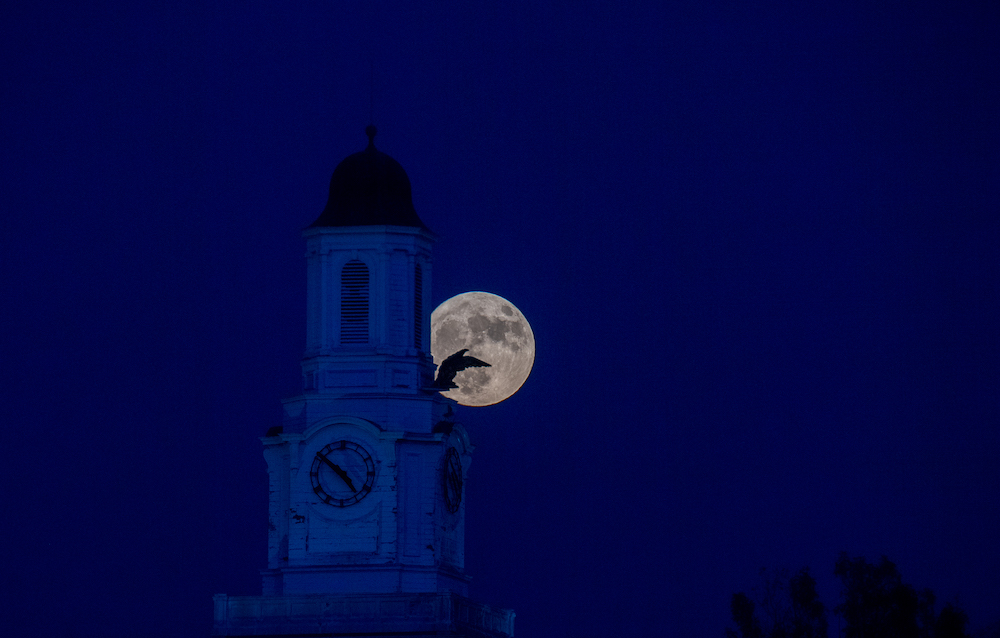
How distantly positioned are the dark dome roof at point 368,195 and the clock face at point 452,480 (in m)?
6.84

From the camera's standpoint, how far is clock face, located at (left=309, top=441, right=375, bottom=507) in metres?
69.3

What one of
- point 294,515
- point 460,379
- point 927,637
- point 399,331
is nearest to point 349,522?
point 294,515

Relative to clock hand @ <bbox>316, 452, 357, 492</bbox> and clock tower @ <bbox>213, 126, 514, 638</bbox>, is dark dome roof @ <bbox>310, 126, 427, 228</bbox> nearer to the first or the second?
clock tower @ <bbox>213, 126, 514, 638</bbox>

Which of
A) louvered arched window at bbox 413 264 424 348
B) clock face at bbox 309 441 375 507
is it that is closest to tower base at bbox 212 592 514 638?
clock face at bbox 309 441 375 507

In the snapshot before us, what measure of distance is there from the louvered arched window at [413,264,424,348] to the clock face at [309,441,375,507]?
13.4 ft

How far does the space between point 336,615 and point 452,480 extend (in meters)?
6.04

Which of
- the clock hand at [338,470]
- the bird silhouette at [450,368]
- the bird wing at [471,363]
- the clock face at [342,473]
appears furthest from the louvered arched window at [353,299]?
the clock hand at [338,470]

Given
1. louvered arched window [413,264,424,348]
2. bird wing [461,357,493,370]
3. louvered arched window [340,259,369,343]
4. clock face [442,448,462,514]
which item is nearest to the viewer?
clock face [442,448,462,514]

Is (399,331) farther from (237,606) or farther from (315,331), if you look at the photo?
(237,606)

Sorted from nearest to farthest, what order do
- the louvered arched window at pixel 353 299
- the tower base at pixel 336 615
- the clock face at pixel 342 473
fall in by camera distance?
the tower base at pixel 336 615, the clock face at pixel 342 473, the louvered arched window at pixel 353 299

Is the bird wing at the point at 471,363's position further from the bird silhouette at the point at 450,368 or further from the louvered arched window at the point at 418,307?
the louvered arched window at the point at 418,307

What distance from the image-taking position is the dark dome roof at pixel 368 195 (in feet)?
233

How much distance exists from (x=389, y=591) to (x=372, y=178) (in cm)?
1204

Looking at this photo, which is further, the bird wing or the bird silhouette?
the bird wing
